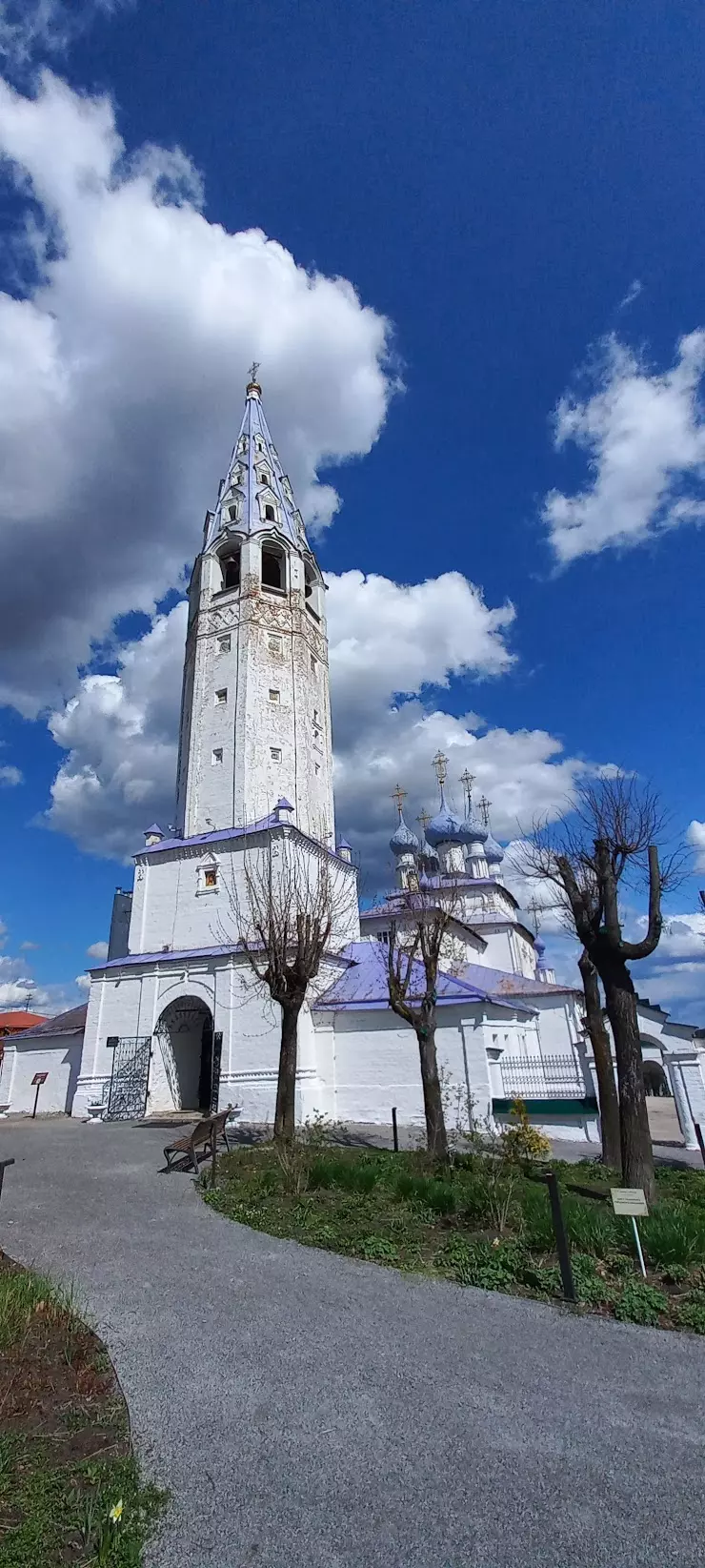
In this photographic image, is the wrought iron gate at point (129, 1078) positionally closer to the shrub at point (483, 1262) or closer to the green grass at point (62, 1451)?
the shrub at point (483, 1262)

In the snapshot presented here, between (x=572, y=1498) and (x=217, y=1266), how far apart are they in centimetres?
Answer: 468

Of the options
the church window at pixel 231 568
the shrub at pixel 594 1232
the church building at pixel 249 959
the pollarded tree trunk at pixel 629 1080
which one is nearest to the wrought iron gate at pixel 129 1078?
the church building at pixel 249 959

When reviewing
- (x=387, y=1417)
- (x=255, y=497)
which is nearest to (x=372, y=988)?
(x=387, y=1417)

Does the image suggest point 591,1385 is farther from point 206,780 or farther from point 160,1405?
point 206,780

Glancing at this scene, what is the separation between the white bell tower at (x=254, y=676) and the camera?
24797mm

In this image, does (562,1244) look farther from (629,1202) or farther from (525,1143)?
(525,1143)

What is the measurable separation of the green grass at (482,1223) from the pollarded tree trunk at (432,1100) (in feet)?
2.10

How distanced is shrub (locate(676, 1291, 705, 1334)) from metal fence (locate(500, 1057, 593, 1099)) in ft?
43.8

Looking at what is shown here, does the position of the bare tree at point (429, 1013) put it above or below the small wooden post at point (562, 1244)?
above

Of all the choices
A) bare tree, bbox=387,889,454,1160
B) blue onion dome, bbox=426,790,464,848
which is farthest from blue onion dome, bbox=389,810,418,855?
bare tree, bbox=387,889,454,1160

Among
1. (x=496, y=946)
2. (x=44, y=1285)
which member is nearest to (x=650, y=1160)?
(x=44, y=1285)

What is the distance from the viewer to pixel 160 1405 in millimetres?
4391

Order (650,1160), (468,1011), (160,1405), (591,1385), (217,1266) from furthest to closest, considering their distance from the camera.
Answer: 1. (468,1011)
2. (650,1160)
3. (217,1266)
4. (591,1385)
5. (160,1405)

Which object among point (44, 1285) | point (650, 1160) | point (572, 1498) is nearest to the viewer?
point (572, 1498)
